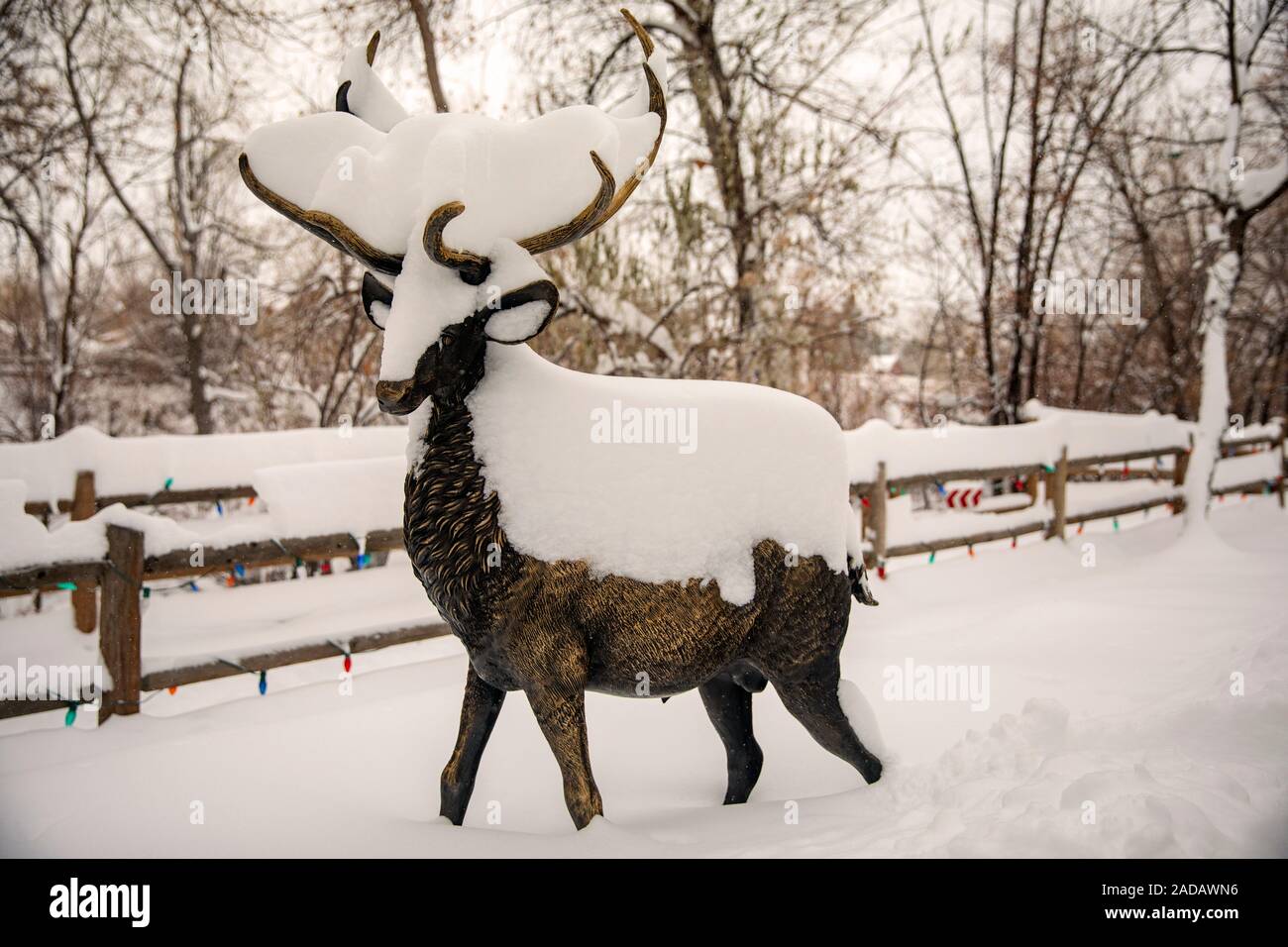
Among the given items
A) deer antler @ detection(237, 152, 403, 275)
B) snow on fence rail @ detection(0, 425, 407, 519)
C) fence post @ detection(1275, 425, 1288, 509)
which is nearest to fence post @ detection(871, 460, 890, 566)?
snow on fence rail @ detection(0, 425, 407, 519)

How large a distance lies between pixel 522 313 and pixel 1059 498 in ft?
26.4

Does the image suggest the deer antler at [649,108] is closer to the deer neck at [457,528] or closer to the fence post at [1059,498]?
the deer neck at [457,528]

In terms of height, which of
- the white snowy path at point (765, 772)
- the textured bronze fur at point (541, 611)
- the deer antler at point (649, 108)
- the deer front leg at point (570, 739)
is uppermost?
the deer antler at point (649, 108)

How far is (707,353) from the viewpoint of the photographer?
7348 millimetres

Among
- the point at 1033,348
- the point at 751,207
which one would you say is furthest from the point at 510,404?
the point at 1033,348

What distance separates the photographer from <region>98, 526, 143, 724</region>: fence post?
3352mm

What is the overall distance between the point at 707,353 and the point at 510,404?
5.56m

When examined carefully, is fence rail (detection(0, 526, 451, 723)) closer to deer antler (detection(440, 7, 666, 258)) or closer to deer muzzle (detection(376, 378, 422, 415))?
deer muzzle (detection(376, 378, 422, 415))

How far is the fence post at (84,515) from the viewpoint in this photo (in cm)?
531

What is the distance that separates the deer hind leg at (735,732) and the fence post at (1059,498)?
7072 mm

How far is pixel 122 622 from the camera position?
3377 millimetres

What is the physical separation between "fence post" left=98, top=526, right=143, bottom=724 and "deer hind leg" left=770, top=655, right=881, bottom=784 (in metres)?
2.89

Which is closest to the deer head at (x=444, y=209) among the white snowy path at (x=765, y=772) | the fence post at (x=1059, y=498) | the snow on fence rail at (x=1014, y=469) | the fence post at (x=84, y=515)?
the white snowy path at (x=765, y=772)
